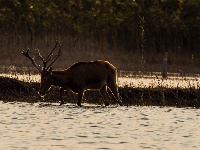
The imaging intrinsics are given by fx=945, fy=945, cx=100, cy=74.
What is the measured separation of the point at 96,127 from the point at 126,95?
25.2 ft

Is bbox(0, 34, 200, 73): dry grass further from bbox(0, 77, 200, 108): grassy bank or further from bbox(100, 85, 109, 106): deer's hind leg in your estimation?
bbox(100, 85, 109, 106): deer's hind leg

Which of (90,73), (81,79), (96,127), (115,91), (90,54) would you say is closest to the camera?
(96,127)

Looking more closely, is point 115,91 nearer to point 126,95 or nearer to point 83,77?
point 83,77

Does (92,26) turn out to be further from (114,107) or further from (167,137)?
(167,137)

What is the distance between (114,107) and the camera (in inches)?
973

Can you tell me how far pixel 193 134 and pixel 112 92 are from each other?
6.83 m

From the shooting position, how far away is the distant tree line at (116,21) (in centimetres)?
4266

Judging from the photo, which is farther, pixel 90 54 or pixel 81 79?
pixel 90 54

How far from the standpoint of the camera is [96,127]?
1956cm

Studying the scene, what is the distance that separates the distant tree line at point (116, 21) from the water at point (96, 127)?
17.7m

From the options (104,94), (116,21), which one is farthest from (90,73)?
(116,21)

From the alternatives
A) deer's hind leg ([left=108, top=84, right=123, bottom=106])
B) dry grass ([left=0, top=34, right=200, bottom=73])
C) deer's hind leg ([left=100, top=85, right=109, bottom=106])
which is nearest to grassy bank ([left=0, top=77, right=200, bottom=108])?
deer's hind leg ([left=108, top=84, right=123, bottom=106])

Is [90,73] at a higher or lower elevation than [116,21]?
lower

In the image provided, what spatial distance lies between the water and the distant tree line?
57.9 feet
